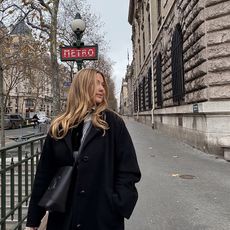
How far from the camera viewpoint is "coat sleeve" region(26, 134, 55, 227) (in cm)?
257

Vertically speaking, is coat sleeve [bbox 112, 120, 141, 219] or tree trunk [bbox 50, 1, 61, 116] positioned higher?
tree trunk [bbox 50, 1, 61, 116]

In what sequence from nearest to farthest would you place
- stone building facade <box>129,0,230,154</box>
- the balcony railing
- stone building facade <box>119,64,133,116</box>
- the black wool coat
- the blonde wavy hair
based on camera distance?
1. the black wool coat
2. the blonde wavy hair
3. the balcony railing
4. stone building facade <box>129,0,230,154</box>
5. stone building facade <box>119,64,133,116</box>

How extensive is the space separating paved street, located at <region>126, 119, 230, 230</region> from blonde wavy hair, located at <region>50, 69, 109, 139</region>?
108 inches

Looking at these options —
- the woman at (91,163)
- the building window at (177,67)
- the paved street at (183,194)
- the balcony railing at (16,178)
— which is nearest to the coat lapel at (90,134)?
the woman at (91,163)

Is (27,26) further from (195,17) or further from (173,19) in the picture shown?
(195,17)

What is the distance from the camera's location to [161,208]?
5754 mm

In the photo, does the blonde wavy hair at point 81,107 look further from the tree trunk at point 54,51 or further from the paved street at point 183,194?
the tree trunk at point 54,51

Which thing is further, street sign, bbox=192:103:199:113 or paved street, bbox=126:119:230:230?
street sign, bbox=192:103:199:113

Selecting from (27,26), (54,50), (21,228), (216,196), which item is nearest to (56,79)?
(54,50)

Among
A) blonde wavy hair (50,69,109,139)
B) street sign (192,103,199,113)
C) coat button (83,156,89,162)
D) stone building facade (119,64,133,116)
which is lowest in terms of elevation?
coat button (83,156,89,162)

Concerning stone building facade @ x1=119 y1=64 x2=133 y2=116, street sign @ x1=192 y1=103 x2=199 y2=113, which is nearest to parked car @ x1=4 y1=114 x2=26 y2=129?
street sign @ x1=192 y1=103 x2=199 y2=113

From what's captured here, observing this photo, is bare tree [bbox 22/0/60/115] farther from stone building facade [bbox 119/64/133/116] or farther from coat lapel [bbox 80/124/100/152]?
stone building facade [bbox 119/64/133/116]

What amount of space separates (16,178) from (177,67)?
1307cm

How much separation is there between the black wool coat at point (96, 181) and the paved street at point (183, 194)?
256cm
